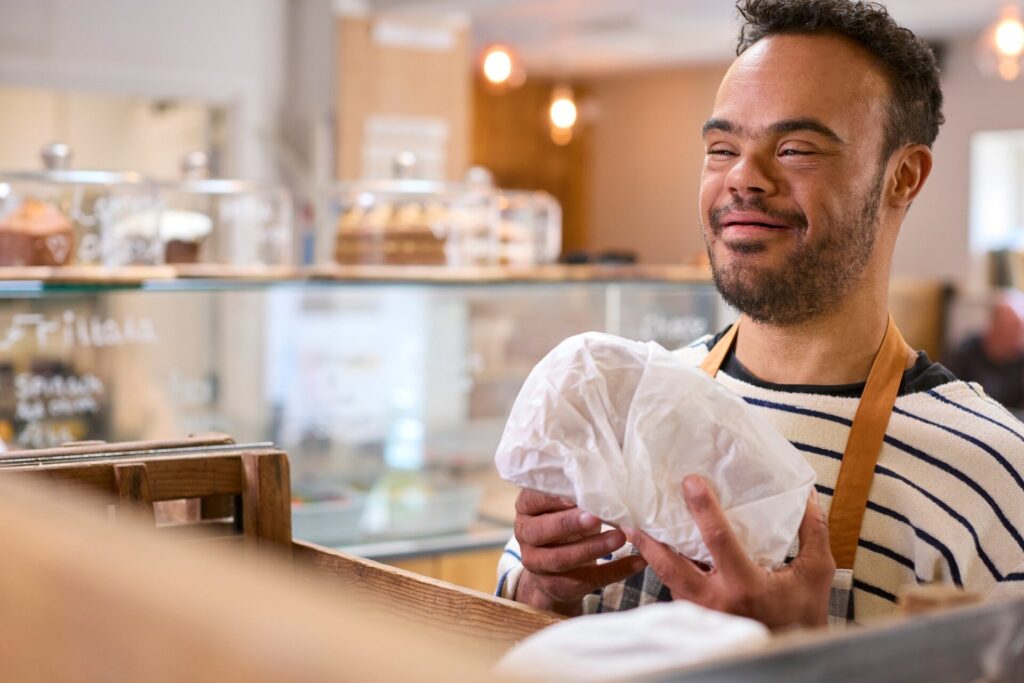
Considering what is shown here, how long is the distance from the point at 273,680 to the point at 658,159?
11600 millimetres

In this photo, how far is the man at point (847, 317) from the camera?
1173 mm

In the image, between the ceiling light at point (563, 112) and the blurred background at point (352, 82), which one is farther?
the ceiling light at point (563, 112)

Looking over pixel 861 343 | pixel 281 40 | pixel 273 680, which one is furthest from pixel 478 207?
pixel 281 40

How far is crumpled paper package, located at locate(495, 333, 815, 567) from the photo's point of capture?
2.90ft

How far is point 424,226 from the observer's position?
3.54 metres

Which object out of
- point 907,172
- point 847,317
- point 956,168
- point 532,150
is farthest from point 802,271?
point 532,150

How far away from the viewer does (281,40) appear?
7035 mm

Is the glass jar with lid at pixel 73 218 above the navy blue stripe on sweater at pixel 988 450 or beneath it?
above

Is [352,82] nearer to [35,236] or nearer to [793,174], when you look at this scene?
[35,236]

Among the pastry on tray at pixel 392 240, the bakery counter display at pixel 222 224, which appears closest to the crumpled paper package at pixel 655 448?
the bakery counter display at pixel 222 224

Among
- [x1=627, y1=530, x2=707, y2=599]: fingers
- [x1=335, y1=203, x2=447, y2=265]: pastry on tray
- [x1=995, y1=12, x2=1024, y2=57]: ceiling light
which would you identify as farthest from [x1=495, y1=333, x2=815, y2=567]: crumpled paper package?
[x1=995, y1=12, x2=1024, y2=57]: ceiling light

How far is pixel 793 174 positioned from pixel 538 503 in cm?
43

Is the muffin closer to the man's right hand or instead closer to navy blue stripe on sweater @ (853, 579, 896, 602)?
the man's right hand

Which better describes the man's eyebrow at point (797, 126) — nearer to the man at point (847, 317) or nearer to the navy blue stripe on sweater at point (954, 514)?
the man at point (847, 317)
